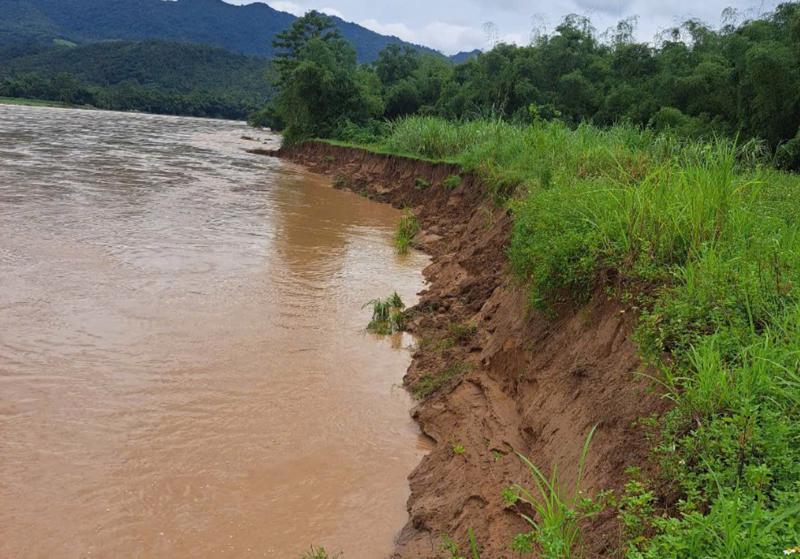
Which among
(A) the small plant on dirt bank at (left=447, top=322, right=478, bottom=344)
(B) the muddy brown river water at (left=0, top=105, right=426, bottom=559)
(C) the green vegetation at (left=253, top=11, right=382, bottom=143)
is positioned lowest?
(B) the muddy brown river water at (left=0, top=105, right=426, bottom=559)

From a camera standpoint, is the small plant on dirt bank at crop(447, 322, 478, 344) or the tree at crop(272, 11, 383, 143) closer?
the small plant on dirt bank at crop(447, 322, 478, 344)

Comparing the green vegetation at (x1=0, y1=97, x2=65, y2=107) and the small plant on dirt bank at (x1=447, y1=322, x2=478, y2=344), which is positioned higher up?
the small plant on dirt bank at (x1=447, y1=322, x2=478, y2=344)

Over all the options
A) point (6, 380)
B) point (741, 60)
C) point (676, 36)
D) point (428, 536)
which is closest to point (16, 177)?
point (6, 380)

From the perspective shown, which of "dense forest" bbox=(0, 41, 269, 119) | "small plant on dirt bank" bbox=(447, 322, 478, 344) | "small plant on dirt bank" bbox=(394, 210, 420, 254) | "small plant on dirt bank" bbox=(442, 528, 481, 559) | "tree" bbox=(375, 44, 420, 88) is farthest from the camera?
"dense forest" bbox=(0, 41, 269, 119)

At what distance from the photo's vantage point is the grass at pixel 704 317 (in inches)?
88.8

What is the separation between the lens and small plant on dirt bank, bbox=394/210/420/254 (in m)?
13.4

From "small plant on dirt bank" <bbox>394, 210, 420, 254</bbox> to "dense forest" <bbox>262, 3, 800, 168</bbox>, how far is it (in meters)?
4.70

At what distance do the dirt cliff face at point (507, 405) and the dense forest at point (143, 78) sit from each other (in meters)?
96.8

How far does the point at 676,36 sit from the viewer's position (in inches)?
1197

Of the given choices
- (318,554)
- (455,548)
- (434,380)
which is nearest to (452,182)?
(434,380)

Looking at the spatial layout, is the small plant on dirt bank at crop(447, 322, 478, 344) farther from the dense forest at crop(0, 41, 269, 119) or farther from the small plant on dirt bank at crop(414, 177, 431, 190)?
the dense forest at crop(0, 41, 269, 119)

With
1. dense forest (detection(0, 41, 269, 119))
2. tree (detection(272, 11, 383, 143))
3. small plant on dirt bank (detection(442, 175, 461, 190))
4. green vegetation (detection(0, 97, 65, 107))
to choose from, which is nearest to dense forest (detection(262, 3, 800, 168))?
tree (detection(272, 11, 383, 143))

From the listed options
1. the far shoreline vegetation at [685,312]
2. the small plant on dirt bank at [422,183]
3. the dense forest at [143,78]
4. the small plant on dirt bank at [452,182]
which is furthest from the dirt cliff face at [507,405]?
the dense forest at [143,78]

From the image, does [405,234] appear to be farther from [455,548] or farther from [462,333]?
[455,548]
